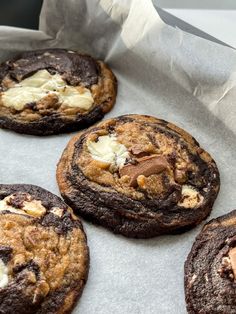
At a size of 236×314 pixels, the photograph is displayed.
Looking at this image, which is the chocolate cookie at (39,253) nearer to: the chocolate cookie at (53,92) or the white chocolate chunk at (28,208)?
the white chocolate chunk at (28,208)

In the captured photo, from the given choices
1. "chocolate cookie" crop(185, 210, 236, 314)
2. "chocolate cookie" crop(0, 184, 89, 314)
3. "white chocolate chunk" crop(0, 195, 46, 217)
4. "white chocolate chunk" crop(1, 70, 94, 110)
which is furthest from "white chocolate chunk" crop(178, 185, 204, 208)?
"white chocolate chunk" crop(1, 70, 94, 110)

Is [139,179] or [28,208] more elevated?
[139,179]

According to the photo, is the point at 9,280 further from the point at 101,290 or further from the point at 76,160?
the point at 76,160

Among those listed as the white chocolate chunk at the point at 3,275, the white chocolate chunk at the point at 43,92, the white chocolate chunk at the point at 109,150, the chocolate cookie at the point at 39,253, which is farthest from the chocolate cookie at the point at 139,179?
the white chocolate chunk at the point at 3,275

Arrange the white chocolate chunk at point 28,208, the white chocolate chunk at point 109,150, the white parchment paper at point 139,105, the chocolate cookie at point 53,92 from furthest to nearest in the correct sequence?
the chocolate cookie at point 53,92, the white chocolate chunk at point 109,150, the white chocolate chunk at point 28,208, the white parchment paper at point 139,105

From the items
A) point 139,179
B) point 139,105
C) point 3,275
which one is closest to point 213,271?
point 139,179

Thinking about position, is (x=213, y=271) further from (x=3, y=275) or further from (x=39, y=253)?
(x=3, y=275)

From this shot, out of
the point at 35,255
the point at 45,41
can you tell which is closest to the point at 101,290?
the point at 35,255

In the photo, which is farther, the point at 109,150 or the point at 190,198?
the point at 109,150
